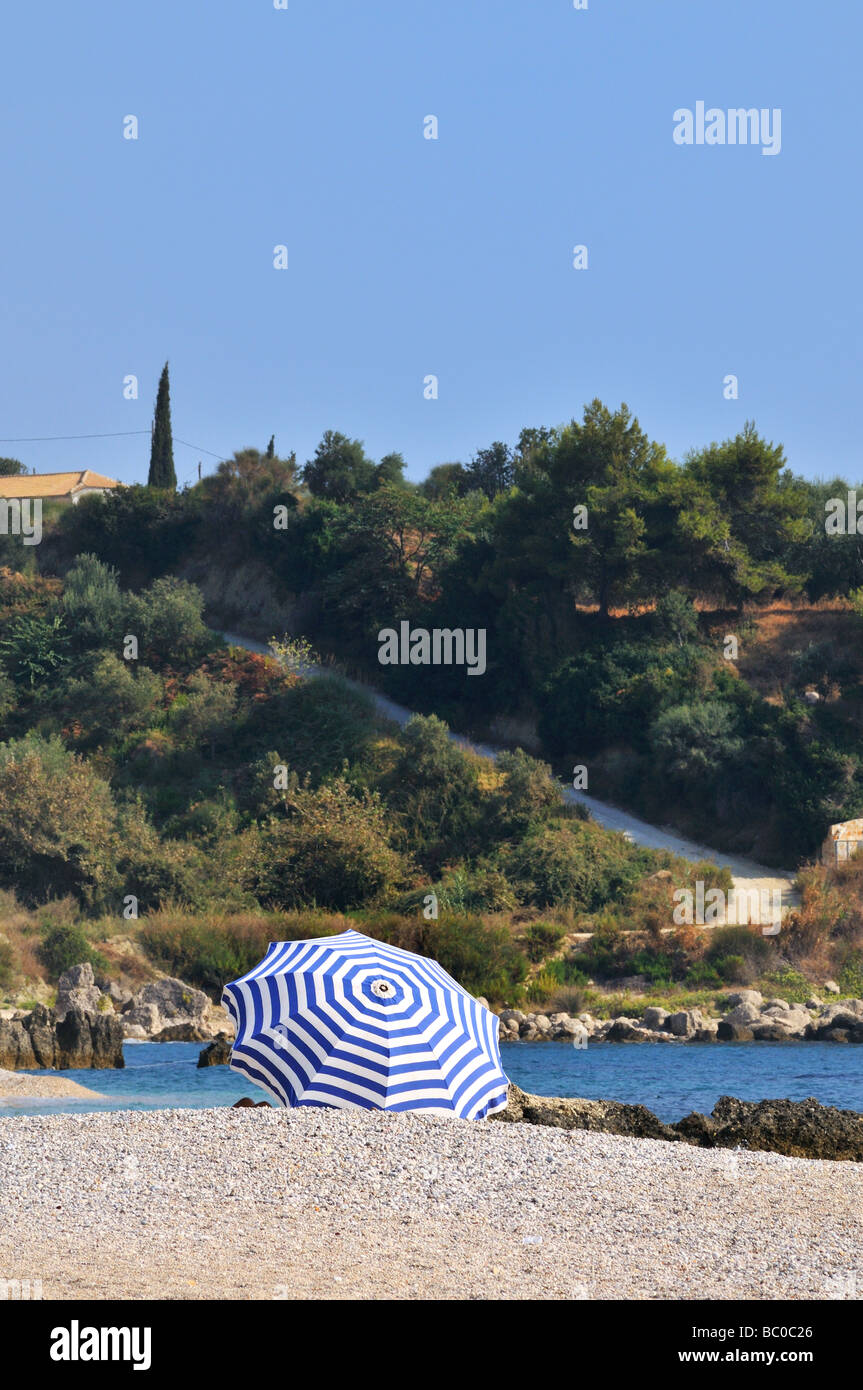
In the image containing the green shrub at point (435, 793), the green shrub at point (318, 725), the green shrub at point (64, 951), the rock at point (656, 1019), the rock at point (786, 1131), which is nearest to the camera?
the rock at point (786, 1131)

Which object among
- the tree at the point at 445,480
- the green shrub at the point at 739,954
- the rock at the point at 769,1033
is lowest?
the rock at the point at 769,1033

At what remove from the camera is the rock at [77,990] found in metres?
28.7

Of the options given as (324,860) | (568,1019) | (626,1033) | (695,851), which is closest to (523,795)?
(695,851)

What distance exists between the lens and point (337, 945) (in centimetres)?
1371

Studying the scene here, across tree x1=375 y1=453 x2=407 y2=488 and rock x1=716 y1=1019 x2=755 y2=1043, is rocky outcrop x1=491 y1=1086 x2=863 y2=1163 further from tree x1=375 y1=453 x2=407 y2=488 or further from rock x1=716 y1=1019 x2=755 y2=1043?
tree x1=375 y1=453 x2=407 y2=488

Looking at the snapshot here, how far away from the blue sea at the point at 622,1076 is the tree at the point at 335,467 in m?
33.4

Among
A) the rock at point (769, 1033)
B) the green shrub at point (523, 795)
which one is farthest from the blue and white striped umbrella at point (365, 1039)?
the green shrub at point (523, 795)

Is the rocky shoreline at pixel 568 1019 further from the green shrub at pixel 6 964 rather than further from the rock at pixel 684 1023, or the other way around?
the green shrub at pixel 6 964

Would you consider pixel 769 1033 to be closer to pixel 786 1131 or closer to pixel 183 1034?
pixel 183 1034

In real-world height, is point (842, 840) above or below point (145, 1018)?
above

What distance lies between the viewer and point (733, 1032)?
92.4 feet

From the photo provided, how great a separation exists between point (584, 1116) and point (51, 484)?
6961 cm

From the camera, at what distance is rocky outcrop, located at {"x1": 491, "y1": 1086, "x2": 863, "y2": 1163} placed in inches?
553
